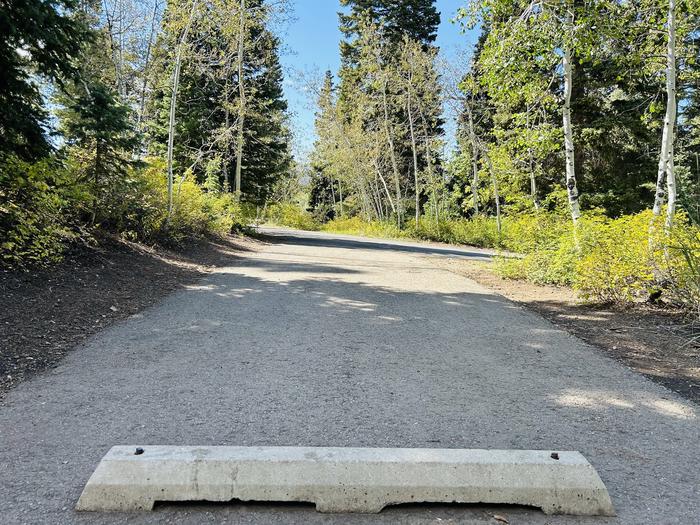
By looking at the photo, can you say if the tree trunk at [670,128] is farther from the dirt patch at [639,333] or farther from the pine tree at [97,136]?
the pine tree at [97,136]

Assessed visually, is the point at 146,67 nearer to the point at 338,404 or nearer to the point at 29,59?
the point at 29,59

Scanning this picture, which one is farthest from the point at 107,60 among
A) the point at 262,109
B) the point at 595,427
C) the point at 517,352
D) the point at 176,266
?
the point at 595,427

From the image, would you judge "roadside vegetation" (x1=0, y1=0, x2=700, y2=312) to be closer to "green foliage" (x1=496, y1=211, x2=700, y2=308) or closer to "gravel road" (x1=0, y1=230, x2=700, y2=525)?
"green foliage" (x1=496, y1=211, x2=700, y2=308)

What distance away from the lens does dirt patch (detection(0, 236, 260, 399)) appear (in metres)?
4.51

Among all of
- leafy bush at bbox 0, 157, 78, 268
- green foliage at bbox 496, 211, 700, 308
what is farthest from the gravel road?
leafy bush at bbox 0, 157, 78, 268

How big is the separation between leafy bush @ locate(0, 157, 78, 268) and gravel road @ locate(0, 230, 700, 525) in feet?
6.51

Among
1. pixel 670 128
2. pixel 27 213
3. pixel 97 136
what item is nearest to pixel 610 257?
pixel 670 128

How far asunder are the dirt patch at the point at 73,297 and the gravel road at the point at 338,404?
0.32 meters

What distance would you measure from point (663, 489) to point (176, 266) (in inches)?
373

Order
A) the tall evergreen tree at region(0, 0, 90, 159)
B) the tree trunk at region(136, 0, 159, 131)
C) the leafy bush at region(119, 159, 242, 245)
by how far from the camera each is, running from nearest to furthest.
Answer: the tall evergreen tree at region(0, 0, 90, 159) → the leafy bush at region(119, 159, 242, 245) → the tree trunk at region(136, 0, 159, 131)

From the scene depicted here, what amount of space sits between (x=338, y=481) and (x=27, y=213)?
6.56m

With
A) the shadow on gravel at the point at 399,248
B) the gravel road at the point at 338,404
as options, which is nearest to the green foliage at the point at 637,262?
the gravel road at the point at 338,404

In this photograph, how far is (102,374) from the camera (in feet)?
13.6

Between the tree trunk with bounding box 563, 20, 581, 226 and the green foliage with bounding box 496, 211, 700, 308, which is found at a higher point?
the tree trunk with bounding box 563, 20, 581, 226
